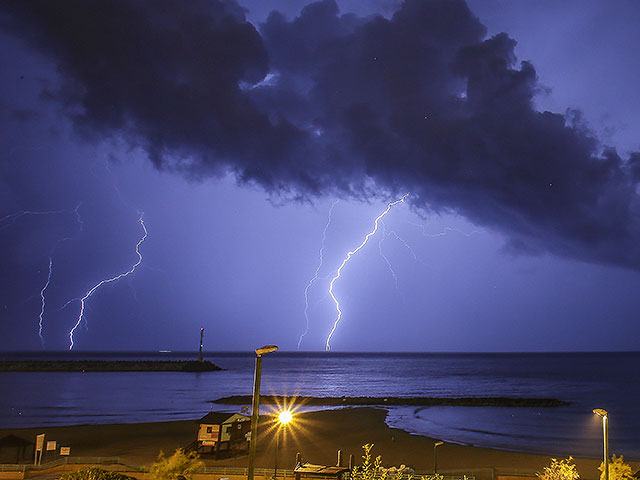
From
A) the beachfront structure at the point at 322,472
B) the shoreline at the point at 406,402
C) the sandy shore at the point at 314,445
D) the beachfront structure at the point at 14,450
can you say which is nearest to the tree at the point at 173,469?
the beachfront structure at the point at 322,472

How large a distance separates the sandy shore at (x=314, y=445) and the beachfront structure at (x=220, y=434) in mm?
1206

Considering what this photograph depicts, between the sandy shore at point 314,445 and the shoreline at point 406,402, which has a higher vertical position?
the shoreline at point 406,402

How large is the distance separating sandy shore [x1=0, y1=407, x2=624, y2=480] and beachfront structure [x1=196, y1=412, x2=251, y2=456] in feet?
3.96

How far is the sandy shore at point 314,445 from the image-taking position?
2977 centimetres

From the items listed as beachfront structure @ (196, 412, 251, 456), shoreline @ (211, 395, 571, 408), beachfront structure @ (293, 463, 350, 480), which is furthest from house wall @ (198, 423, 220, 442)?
shoreline @ (211, 395, 571, 408)

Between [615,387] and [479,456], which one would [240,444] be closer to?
[479,456]

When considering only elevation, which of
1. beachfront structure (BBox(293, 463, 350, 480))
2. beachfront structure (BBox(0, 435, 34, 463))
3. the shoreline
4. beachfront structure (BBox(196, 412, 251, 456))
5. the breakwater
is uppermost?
the breakwater

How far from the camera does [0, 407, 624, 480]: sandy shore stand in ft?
97.7

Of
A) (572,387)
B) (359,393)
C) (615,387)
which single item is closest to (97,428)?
(359,393)

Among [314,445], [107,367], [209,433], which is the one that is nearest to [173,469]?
[209,433]

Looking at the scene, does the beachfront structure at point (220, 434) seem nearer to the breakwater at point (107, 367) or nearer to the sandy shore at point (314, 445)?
the sandy shore at point (314, 445)

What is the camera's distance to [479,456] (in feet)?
107

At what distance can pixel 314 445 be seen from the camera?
36062 mm

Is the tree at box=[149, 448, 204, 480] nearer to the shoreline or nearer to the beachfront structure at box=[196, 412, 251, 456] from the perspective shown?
the beachfront structure at box=[196, 412, 251, 456]
